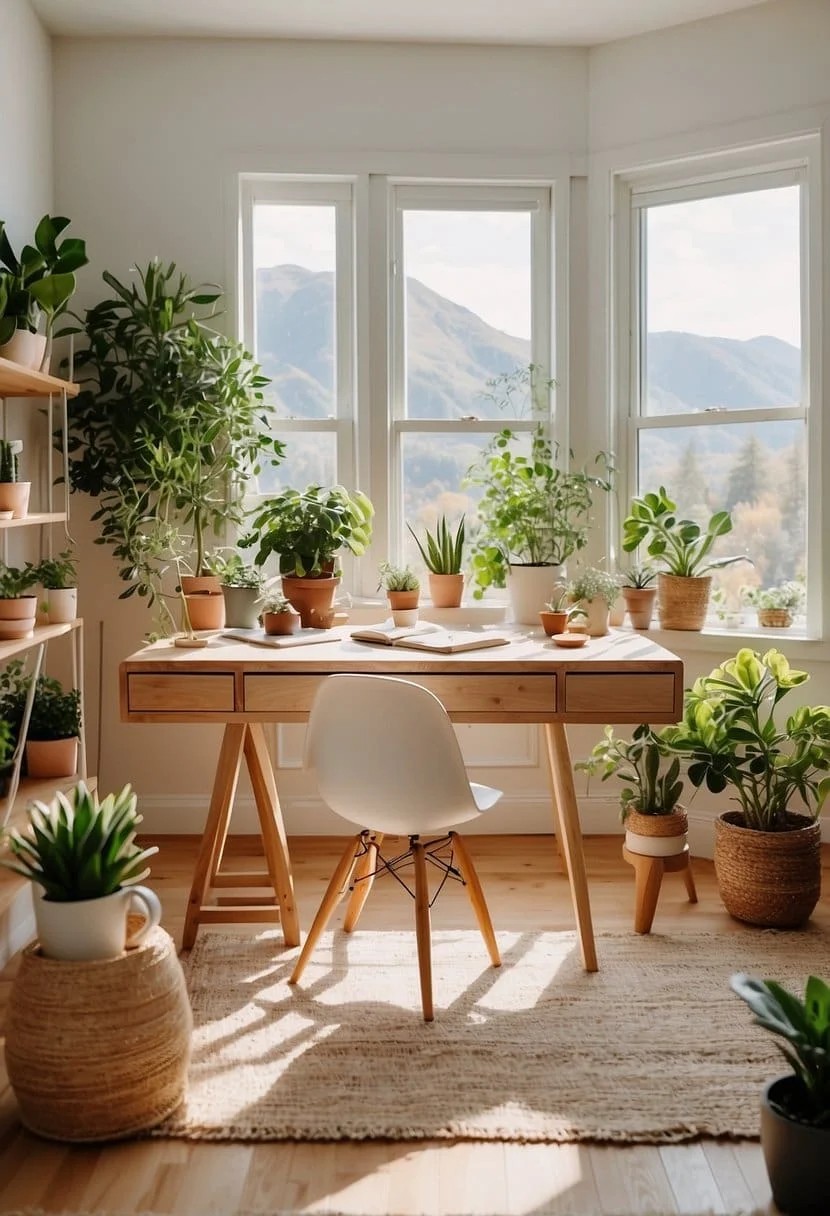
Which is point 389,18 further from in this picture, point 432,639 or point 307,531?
point 432,639

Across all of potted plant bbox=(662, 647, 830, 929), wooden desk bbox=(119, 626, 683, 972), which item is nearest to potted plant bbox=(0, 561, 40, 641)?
wooden desk bbox=(119, 626, 683, 972)

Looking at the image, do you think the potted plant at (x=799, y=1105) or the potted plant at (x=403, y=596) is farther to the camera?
the potted plant at (x=403, y=596)

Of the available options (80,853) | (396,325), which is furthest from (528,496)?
(80,853)

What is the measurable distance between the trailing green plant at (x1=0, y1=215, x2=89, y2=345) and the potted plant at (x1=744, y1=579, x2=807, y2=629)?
245 cm

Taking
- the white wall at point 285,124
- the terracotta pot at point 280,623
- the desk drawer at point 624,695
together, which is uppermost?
the white wall at point 285,124

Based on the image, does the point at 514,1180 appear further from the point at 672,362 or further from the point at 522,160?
the point at 522,160

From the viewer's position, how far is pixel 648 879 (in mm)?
3291

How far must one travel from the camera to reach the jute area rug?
228 centimetres

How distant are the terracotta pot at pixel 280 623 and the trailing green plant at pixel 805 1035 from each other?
1.74 m

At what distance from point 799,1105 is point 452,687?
1334 millimetres

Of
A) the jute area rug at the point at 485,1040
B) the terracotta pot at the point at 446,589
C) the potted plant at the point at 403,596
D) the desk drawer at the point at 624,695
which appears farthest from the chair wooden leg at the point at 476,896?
the terracotta pot at the point at 446,589

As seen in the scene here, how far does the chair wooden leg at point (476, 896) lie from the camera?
2.87 meters

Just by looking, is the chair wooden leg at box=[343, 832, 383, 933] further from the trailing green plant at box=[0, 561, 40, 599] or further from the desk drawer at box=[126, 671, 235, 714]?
the trailing green plant at box=[0, 561, 40, 599]

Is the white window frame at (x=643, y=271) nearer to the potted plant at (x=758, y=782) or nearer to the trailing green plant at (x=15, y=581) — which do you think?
the potted plant at (x=758, y=782)
